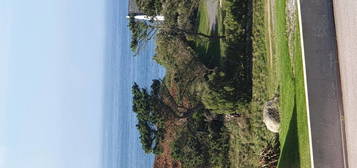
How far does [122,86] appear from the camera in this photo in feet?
160

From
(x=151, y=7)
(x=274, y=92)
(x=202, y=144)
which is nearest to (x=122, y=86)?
(x=151, y=7)

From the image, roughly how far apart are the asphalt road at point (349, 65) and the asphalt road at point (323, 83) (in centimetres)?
40

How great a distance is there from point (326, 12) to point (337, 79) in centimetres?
200

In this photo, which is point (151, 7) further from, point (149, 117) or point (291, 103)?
point (291, 103)

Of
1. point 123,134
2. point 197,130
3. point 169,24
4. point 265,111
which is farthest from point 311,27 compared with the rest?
point 123,134

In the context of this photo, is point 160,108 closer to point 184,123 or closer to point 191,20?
point 184,123

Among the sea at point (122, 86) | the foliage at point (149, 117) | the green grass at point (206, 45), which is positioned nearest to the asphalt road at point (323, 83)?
the green grass at point (206, 45)

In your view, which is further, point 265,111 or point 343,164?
point 265,111

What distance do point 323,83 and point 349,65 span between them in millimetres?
1486

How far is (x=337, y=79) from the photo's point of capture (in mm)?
12953

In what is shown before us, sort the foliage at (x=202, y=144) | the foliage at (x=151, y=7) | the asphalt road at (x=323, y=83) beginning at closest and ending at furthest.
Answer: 1. the asphalt road at (x=323, y=83)
2. the foliage at (x=202, y=144)
3. the foliage at (x=151, y=7)

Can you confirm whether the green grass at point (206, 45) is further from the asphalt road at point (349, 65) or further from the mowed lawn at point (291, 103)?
the asphalt road at point (349, 65)

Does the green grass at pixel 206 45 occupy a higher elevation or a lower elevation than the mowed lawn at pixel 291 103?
higher

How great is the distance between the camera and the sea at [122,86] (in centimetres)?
4156
